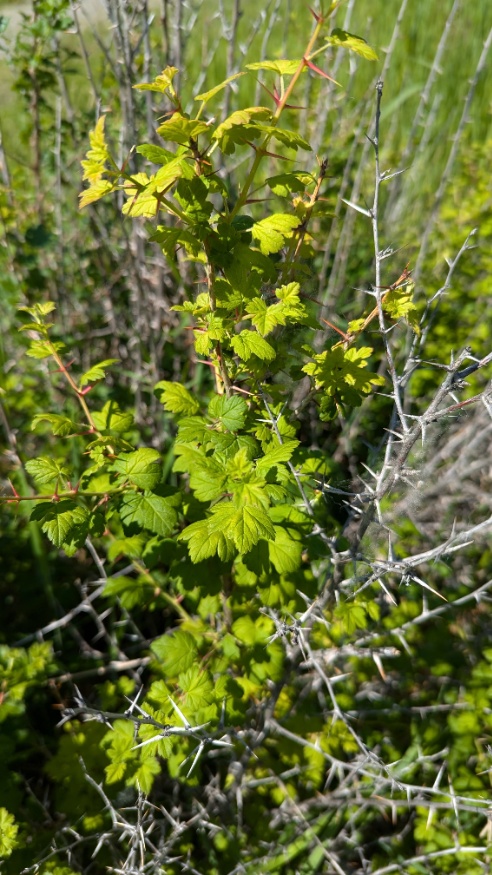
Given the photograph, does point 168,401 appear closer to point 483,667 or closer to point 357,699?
point 357,699

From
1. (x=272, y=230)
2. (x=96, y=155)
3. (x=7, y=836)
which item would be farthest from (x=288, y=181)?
(x=7, y=836)

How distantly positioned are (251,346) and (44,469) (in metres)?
0.51

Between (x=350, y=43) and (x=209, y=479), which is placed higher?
(x=350, y=43)

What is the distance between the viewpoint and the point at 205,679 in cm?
144

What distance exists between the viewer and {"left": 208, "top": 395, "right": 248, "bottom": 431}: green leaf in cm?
119

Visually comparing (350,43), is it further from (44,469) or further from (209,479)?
(44,469)

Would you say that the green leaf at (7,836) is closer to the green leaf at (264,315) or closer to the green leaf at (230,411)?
the green leaf at (230,411)

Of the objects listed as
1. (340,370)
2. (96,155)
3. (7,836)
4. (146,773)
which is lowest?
(7,836)

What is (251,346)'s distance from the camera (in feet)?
3.70

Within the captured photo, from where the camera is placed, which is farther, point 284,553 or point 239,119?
point 284,553

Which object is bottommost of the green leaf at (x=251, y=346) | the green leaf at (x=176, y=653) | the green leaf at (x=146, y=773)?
the green leaf at (x=146, y=773)

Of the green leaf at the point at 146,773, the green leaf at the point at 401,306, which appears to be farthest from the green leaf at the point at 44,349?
the green leaf at the point at 146,773

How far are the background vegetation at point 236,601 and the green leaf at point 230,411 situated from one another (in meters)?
0.10

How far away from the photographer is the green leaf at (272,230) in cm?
111
